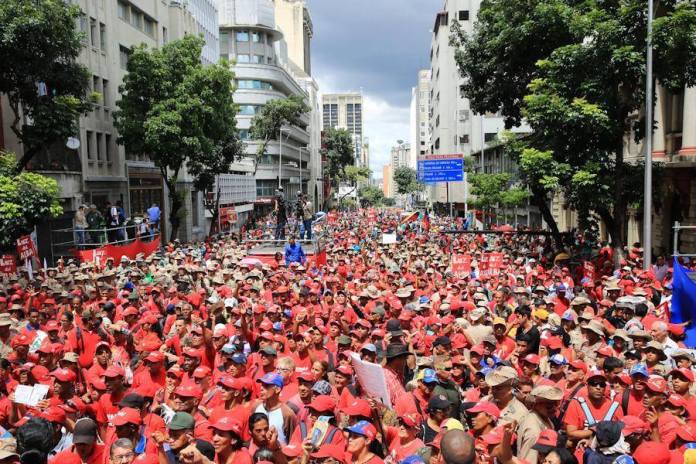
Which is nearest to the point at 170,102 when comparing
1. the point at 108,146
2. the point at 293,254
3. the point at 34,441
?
the point at 108,146

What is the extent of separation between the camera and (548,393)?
5.00m

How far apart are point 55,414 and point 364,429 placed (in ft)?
9.45

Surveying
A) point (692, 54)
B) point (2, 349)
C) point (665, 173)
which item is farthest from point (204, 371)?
point (665, 173)

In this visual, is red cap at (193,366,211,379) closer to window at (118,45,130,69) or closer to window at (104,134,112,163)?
window at (104,134,112,163)

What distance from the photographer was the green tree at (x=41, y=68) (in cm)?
1698

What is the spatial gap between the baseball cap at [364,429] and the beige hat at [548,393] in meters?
1.42

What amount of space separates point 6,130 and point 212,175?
14471mm

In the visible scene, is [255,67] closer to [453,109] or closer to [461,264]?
[453,109]

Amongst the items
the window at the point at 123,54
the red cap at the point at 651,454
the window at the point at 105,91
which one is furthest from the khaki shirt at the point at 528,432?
the window at the point at 123,54

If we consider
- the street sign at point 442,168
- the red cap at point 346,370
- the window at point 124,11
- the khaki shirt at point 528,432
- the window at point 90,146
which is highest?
the window at point 124,11

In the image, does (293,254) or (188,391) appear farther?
(293,254)

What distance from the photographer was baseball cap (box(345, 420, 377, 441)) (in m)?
4.43

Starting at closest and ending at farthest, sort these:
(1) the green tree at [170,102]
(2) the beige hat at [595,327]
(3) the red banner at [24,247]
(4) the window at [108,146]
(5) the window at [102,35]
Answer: (2) the beige hat at [595,327] → (3) the red banner at [24,247] → (1) the green tree at [170,102] → (5) the window at [102,35] → (4) the window at [108,146]

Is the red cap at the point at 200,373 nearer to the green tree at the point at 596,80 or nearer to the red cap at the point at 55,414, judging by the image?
the red cap at the point at 55,414
